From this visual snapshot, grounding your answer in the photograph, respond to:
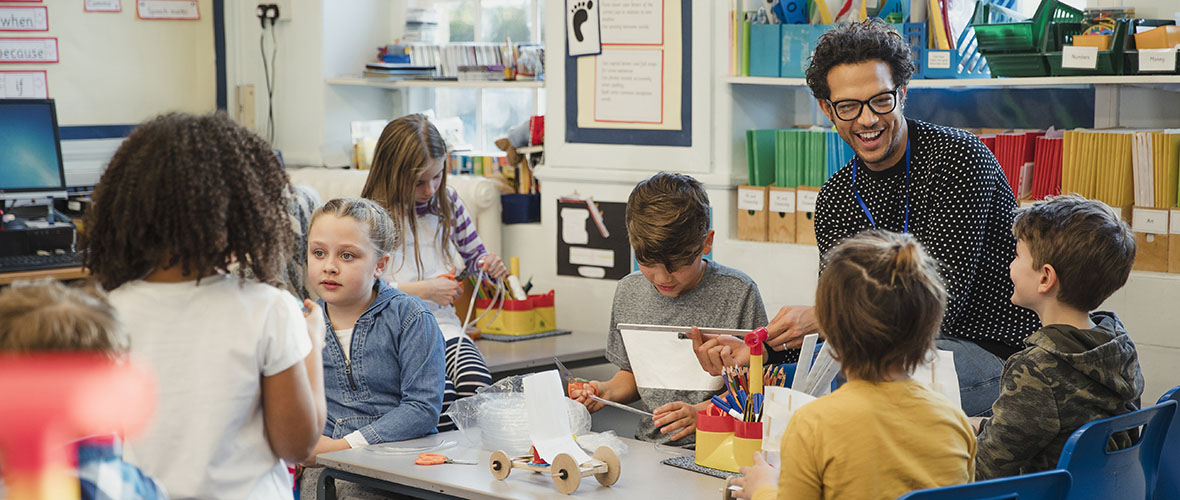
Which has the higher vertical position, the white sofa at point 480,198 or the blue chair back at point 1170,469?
the white sofa at point 480,198

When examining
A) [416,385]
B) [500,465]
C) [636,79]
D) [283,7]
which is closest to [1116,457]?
[500,465]

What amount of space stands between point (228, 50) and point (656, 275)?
3.32m

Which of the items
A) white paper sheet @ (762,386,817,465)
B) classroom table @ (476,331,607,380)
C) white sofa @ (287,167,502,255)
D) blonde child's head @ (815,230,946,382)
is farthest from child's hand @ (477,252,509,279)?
blonde child's head @ (815,230,946,382)

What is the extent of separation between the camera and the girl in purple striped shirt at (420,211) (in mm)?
3404

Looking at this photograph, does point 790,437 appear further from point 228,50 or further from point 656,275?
point 228,50

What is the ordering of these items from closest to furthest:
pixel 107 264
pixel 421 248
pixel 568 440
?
pixel 107 264, pixel 568 440, pixel 421 248

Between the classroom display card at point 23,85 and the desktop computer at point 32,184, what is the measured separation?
39cm

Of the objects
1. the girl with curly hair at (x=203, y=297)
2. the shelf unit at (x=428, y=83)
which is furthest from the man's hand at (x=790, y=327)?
the shelf unit at (x=428, y=83)

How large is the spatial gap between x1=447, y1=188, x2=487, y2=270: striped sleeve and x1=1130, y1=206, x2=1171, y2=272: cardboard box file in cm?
184

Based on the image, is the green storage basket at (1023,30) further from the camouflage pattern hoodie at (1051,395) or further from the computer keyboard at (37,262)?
the computer keyboard at (37,262)

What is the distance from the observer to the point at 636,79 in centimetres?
407

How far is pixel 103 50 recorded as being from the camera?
495cm

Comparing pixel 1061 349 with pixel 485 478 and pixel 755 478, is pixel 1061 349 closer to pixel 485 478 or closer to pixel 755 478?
pixel 755 478

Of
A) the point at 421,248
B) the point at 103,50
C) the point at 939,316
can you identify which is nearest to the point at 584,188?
the point at 421,248
